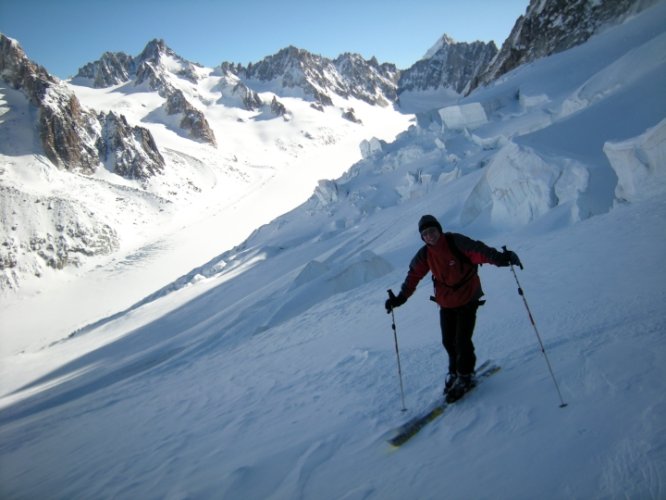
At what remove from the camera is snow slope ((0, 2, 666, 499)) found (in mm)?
2951

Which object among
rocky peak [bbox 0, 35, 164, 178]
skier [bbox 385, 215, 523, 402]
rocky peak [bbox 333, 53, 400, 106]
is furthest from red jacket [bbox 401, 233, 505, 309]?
rocky peak [bbox 333, 53, 400, 106]

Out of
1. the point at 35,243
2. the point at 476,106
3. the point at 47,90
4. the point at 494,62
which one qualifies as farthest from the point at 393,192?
the point at 47,90

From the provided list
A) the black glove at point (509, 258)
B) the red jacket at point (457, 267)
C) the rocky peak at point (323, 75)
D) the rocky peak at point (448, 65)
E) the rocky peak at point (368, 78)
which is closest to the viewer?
the black glove at point (509, 258)

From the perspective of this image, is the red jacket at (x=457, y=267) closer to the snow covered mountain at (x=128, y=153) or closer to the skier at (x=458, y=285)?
the skier at (x=458, y=285)

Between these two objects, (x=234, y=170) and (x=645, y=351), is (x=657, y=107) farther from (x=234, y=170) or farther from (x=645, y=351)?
(x=234, y=170)

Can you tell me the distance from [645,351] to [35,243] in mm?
60307

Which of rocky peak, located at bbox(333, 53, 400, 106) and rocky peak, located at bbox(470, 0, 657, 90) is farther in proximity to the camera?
rocky peak, located at bbox(333, 53, 400, 106)

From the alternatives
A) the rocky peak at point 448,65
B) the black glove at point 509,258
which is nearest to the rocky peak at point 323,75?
the rocky peak at point 448,65

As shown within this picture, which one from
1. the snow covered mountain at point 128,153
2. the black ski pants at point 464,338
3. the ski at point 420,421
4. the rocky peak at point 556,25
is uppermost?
the snow covered mountain at point 128,153

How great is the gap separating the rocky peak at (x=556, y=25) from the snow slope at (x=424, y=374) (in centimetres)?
2631

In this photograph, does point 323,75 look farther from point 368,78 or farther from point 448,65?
point 448,65

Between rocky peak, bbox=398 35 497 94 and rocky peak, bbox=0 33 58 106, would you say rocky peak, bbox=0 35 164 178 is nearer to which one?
rocky peak, bbox=0 33 58 106

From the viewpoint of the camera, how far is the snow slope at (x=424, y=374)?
295 centimetres

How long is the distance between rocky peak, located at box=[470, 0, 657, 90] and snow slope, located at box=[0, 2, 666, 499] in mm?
26307
